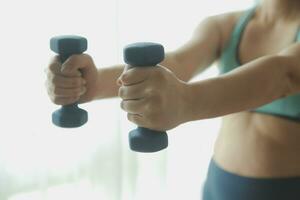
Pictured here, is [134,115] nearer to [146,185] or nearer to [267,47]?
[267,47]

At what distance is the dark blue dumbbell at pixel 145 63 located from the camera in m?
0.55

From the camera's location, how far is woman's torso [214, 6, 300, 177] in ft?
2.84

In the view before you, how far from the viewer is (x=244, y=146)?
0.91 metres

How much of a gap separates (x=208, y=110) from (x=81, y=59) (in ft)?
0.73

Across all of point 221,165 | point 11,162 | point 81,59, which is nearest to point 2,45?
point 11,162

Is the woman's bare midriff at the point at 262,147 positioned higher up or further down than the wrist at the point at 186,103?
further down

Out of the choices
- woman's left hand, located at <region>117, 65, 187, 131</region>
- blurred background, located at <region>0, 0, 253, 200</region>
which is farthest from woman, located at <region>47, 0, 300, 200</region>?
blurred background, located at <region>0, 0, 253, 200</region>

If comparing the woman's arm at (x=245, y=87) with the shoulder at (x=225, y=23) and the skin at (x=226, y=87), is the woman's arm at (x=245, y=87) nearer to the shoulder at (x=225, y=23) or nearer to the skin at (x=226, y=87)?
the skin at (x=226, y=87)

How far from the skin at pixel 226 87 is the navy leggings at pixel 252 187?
13mm

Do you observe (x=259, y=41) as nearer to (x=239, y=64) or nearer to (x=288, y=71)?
(x=239, y=64)

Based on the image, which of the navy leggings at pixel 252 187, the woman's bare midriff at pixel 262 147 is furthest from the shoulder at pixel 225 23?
the navy leggings at pixel 252 187

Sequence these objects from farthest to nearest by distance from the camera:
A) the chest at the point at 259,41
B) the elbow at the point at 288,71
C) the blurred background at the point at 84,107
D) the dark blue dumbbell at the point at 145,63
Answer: the blurred background at the point at 84,107 < the chest at the point at 259,41 < the elbow at the point at 288,71 < the dark blue dumbbell at the point at 145,63

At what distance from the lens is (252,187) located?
88cm

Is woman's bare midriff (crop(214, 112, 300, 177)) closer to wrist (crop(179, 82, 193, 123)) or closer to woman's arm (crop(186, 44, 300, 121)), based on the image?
woman's arm (crop(186, 44, 300, 121))
